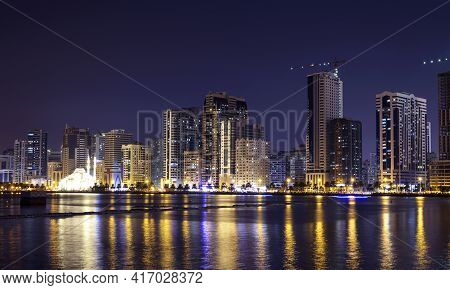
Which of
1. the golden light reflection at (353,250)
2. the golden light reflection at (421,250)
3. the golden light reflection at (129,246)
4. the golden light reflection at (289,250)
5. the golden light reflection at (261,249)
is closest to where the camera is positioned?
the golden light reflection at (261,249)

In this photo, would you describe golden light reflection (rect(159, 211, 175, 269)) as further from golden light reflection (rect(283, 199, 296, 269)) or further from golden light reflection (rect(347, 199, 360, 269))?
golden light reflection (rect(347, 199, 360, 269))

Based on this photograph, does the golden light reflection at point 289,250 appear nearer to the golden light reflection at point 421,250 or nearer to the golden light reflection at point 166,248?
the golden light reflection at point 166,248

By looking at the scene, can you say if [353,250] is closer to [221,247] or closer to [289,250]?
[289,250]

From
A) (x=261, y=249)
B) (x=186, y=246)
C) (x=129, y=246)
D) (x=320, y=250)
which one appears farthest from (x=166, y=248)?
(x=320, y=250)

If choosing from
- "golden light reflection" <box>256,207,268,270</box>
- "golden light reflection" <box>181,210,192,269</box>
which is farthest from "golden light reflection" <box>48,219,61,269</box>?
"golden light reflection" <box>256,207,268,270</box>

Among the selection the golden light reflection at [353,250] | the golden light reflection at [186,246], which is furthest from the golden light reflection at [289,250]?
the golden light reflection at [186,246]

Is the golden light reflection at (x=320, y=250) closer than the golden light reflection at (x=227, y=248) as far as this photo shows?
No

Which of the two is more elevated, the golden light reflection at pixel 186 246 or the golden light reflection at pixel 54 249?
the golden light reflection at pixel 54 249

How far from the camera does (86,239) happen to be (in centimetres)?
3306

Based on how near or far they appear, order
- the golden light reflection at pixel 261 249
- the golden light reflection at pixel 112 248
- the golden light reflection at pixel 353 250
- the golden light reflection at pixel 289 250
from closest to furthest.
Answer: the golden light reflection at pixel 112 248 < the golden light reflection at pixel 261 249 < the golden light reflection at pixel 289 250 < the golden light reflection at pixel 353 250
